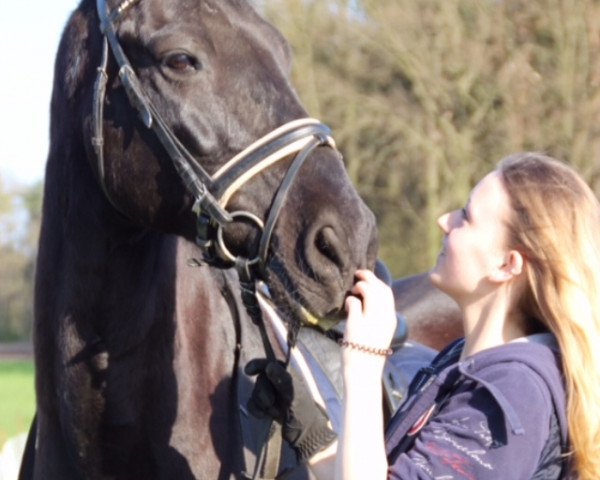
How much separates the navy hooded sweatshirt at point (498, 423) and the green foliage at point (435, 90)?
45.5 ft

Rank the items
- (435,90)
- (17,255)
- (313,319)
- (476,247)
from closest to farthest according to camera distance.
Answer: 1. (476,247)
2. (313,319)
3. (435,90)
4. (17,255)

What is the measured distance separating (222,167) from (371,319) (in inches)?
30.0

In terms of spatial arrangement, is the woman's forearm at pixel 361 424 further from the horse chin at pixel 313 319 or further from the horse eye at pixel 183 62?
the horse eye at pixel 183 62

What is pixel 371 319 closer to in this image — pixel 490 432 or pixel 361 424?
pixel 361 424

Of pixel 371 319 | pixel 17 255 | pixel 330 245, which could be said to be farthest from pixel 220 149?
pixel 17 255

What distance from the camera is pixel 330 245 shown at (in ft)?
8.89

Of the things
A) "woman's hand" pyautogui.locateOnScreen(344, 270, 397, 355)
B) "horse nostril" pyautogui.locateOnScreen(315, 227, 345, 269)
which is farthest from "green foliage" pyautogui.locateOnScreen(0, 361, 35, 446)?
"woman's hand" pyautogui.locateOnScreen(344, 270, 397, 355)

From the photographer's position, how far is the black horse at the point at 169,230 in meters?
2.82

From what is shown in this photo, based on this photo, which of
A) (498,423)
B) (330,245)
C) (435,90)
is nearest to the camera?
(498,423)

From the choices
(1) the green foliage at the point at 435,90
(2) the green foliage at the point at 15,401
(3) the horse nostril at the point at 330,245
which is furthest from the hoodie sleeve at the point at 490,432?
(1) the green foliage at the point at 435,90

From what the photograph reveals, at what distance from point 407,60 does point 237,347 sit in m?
14.6

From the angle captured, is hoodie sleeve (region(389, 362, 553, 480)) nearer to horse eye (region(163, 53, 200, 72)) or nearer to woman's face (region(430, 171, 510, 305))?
woman's face (region(430, 171, 510, 305))

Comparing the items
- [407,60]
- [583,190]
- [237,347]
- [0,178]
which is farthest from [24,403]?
[0,178]

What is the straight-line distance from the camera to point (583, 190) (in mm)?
2424
